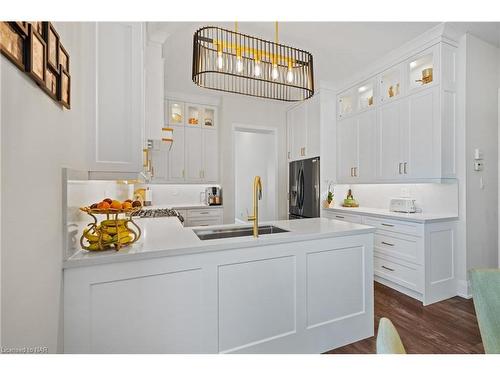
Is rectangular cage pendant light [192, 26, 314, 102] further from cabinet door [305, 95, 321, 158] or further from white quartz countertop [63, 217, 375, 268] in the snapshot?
cabinet door [305, 95, 321, 158]

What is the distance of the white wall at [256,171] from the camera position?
541 centimetres

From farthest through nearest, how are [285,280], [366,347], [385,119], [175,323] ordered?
[385,119] < [366,347] < [285,280] < [175,323]

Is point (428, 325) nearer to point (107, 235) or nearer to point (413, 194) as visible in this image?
point (413, 194)

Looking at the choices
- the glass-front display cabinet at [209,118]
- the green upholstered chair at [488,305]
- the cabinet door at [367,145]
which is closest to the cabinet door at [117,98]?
the green upholstered chair at [488,305]

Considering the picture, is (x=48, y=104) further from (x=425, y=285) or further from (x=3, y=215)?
(x=425, y=285)

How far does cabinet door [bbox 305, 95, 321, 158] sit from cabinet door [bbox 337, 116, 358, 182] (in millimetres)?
340

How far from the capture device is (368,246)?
193 cm

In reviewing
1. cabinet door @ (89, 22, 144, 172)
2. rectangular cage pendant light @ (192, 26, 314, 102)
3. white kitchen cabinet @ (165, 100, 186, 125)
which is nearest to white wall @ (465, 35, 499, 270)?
rectangular cage pendant light @ (192, 26, 314, 102)

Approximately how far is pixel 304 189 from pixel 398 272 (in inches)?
74.5

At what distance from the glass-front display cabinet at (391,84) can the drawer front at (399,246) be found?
65.9 inches

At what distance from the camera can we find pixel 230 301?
1.50 meters
